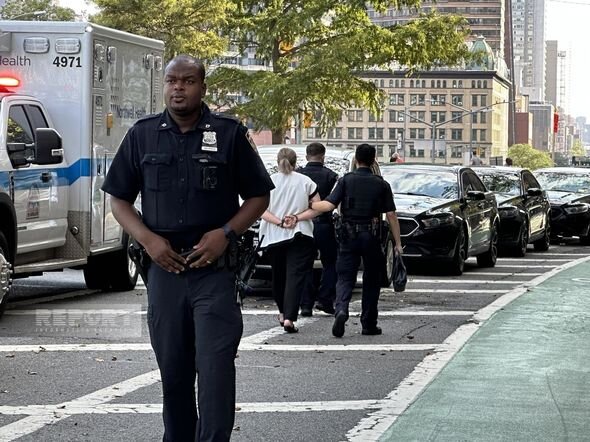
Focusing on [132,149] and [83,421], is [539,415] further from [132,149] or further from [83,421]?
[132,149]

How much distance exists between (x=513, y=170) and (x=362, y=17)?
1339cm

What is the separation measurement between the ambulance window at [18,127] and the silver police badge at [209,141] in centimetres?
802

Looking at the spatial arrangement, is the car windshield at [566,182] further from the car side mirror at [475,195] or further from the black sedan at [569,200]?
the car side mirror at [475,195]

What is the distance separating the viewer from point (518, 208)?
24453 millimetres

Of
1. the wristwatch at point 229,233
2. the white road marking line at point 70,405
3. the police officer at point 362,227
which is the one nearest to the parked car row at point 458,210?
→ the police officer at point 362,227

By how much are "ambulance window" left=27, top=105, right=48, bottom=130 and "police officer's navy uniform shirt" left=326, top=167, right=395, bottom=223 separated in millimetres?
3757

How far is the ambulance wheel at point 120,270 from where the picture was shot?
15.9m

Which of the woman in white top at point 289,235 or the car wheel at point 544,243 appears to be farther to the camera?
the car wheel at point 544,243

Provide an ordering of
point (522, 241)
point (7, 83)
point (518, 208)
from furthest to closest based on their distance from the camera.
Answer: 1. point (522, 241)
2. point (518, 208)
3. point (7, 83)

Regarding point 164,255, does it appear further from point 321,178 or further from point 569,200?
point 569,200

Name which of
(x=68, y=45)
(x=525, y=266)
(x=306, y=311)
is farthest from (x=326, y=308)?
(x=525, y=266)

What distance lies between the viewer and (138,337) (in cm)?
1159

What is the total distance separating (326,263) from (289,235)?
5.69ft

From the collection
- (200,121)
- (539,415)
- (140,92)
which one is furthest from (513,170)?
(200,121)
